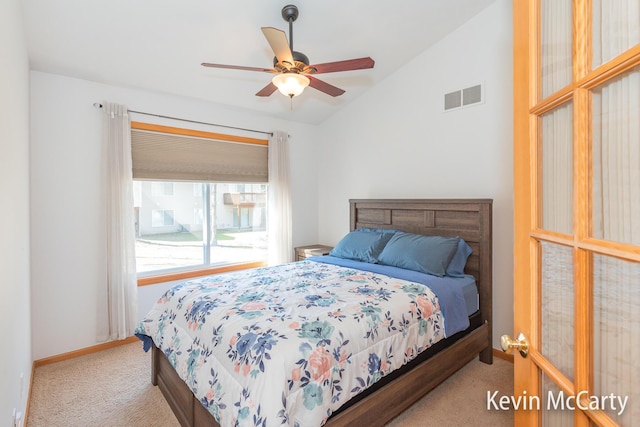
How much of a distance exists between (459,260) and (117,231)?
3153mm

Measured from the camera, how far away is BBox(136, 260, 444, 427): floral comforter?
1.33 meters

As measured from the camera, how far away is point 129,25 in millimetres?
2328

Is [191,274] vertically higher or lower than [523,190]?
lower

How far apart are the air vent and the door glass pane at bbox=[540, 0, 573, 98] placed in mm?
2284

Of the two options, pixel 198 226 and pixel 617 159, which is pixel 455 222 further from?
pixel 198 226

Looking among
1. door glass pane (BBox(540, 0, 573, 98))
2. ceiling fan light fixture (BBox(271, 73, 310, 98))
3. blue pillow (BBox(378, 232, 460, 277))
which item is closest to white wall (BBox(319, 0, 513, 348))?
blue pillow (BBox(378, 232, 460, 277))

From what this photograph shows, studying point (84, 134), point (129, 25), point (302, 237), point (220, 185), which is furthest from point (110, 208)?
point (302, 237)

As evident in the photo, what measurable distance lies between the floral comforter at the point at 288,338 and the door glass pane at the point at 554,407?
863 millimetres

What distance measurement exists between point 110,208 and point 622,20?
3.47 metres

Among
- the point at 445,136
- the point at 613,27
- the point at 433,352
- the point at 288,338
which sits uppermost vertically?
the point at 445,136

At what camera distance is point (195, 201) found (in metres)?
3.72

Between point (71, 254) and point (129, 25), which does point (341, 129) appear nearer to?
point (129, 25)

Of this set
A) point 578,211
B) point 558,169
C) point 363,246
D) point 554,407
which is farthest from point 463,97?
point 554,407

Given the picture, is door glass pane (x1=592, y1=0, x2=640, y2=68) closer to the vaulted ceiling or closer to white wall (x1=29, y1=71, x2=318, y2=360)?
the vaulted ceiling
